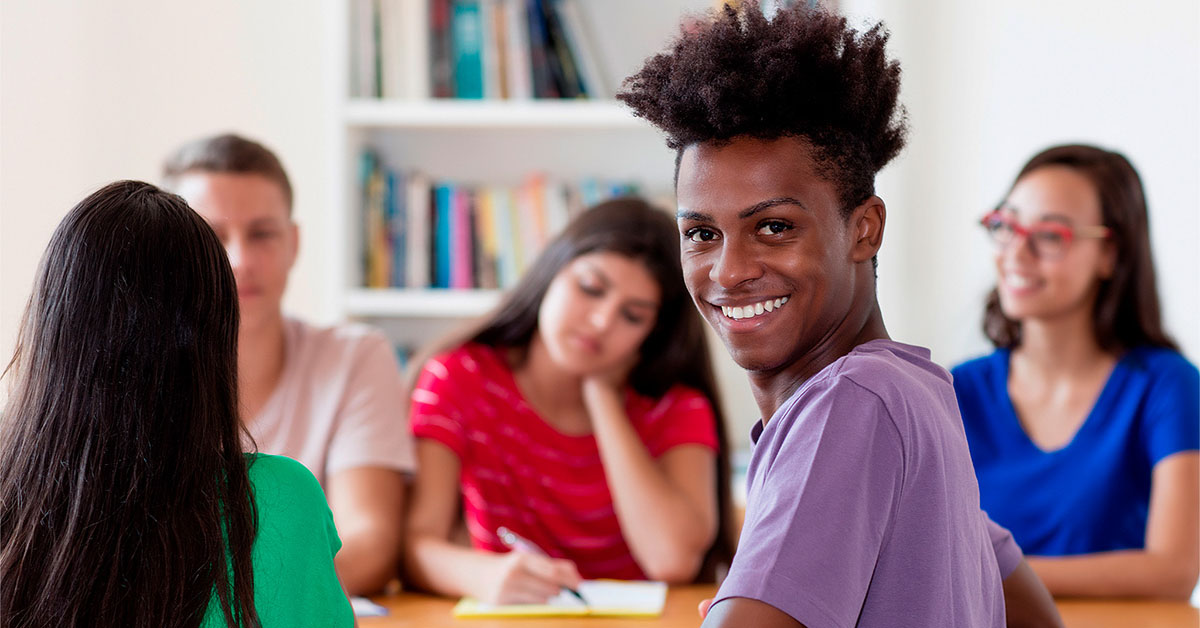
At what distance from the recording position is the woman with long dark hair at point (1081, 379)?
184cm

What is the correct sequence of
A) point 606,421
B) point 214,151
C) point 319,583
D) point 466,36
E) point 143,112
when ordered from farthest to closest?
point 466,36, point 143,112, point 606,421, point 214,151, point 319,583

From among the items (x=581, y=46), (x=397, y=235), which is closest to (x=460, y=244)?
(x=397, y=235)

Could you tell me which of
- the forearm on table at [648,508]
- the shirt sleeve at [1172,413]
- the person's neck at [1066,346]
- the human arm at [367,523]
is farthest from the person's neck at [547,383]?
the shirt sleeve at [1172,413]

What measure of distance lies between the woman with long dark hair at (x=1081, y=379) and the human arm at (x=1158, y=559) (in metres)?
0.02

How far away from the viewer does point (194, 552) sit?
86cm

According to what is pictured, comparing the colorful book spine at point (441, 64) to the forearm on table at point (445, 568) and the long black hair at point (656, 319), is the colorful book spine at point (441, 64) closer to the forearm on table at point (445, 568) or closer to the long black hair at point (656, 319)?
the long black hair at point (656, 319)

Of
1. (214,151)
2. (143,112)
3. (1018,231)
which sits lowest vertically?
(1018,231)

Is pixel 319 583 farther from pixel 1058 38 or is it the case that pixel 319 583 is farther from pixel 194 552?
pixel 1058 38

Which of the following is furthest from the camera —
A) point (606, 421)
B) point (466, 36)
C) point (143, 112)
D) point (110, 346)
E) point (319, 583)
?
point (466, 36)

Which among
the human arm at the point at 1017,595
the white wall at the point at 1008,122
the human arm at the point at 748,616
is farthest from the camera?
the white wall at the point at 1008,122

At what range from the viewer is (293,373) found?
188cm

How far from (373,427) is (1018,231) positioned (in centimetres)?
120

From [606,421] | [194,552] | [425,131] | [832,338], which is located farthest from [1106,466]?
[425,131]

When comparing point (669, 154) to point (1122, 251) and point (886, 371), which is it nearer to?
point (1122, 251)
